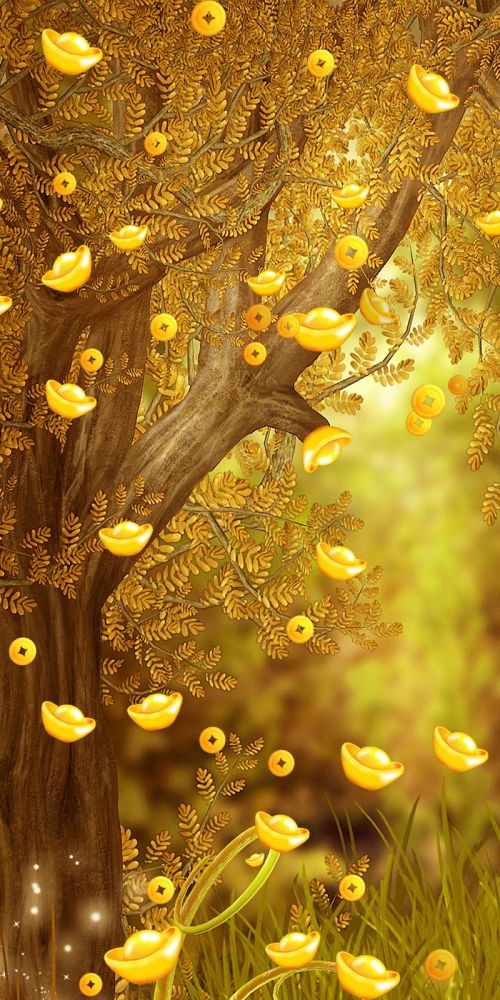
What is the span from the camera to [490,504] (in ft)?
7.02

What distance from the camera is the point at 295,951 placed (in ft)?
5.92

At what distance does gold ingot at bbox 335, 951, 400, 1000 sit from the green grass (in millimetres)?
419

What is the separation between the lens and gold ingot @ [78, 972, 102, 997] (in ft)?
6.75

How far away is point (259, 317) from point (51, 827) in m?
1.09

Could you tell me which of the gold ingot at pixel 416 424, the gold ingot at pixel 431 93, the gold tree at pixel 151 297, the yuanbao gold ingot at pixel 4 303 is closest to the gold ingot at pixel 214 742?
the gold tree at pixel 151 297

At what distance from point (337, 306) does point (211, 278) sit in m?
0.26

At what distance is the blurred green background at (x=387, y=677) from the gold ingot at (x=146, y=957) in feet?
3.50

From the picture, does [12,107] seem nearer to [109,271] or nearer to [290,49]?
[109,271]

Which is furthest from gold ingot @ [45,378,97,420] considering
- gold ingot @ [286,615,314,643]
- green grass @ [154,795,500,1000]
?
green grass @ [154,795,500,1000]

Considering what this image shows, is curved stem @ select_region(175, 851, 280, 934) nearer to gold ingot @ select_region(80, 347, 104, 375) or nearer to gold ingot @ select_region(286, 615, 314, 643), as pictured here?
gold ingot @ select_region(286, 615, 314, 643)

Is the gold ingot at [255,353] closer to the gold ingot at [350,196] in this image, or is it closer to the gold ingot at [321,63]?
the gold ingot at [350,196]

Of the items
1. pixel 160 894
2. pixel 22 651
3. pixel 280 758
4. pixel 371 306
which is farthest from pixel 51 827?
pixel 371 306

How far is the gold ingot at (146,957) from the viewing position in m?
Answer: 1.66

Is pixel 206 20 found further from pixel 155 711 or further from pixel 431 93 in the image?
pixel 155 711
